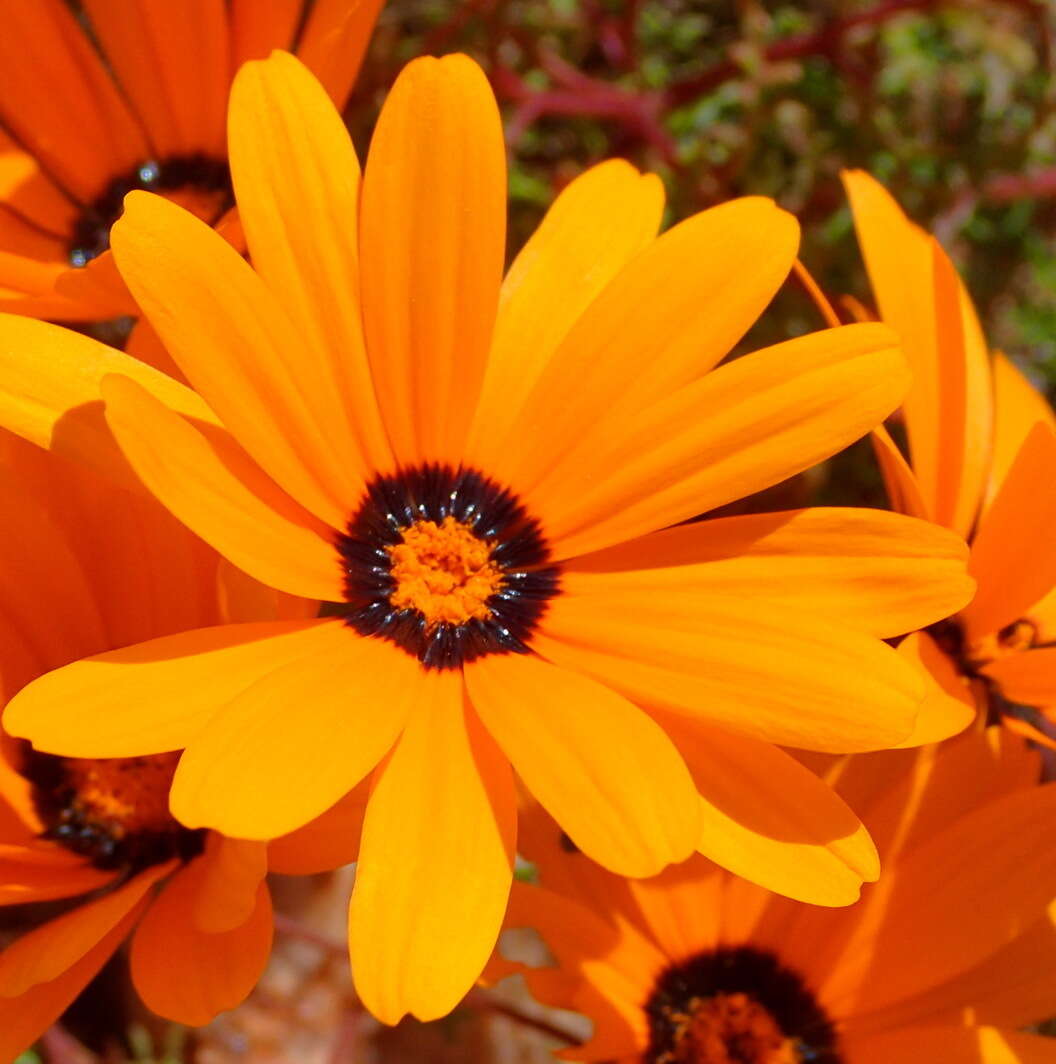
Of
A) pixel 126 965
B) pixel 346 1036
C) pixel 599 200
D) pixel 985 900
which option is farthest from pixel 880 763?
pixel 126 965

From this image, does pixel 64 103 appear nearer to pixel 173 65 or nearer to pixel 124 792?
pixel 173 65

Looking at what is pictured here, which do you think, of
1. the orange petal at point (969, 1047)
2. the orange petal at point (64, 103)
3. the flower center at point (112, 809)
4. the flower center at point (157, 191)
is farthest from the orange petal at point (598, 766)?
the orange petal at point (64, 103)

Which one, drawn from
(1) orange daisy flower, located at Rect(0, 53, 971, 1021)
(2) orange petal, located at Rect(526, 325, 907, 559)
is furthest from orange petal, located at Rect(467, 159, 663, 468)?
(2) orange petal, located at Rect(526, 325, 907, 559)

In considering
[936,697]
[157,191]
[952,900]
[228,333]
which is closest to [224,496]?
[228,333]

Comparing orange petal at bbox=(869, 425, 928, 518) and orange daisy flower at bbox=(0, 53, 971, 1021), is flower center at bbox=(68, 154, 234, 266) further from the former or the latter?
orange petal at bbox=(869, 425, 928, 518)

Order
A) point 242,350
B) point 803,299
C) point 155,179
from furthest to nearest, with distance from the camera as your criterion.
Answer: point 803,299 < point 155,179 < point 242,350

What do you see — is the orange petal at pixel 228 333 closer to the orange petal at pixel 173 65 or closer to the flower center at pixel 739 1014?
the orange petal at pixel 173 65

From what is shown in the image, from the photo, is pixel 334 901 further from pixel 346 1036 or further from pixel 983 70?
pixel 983 70
